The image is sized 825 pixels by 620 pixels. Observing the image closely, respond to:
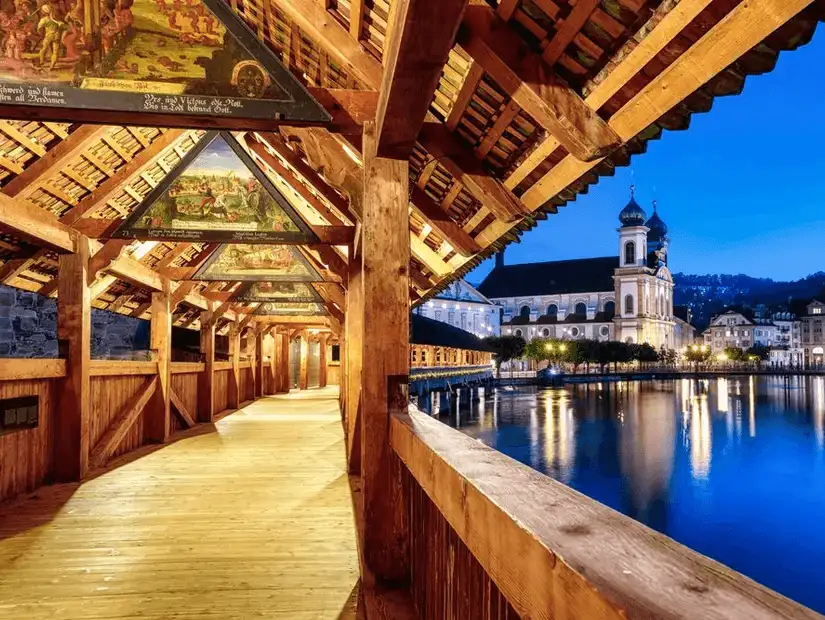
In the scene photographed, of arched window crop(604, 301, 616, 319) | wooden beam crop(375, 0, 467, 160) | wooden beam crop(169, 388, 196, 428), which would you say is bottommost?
wooden beam crop(169, 388, 196, 428)

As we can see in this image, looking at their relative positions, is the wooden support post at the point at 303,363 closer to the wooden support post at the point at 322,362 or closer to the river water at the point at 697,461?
the wooden support post at the point at 322,362

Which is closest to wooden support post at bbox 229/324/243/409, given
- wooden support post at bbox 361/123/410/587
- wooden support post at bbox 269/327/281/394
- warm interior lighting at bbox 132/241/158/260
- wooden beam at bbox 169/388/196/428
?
wooden beam at bbox 169/388/196/428

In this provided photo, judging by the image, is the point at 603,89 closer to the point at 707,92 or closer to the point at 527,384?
the point at 707,92

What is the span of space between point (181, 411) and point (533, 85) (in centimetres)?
1199

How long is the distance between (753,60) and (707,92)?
0.25 metres

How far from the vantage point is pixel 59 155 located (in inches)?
290

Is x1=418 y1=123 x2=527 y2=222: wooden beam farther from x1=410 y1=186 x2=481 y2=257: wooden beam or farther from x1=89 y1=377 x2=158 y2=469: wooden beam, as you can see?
x1=89 y1=377 x2=158 y2=469: wooden beam

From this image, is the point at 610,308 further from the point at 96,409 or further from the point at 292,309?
the point at 96,409

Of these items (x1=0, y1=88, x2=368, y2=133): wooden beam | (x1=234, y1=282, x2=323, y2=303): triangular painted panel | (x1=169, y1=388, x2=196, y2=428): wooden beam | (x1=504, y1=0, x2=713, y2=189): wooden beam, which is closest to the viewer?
(x1=504, y1=0, x2=713, y2=189): wooden beam

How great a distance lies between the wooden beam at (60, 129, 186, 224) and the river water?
16528 mm

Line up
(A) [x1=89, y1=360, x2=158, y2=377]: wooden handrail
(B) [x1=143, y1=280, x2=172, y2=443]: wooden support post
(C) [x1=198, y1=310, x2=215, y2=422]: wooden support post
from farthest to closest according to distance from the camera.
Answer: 1. (C) [x1=198, y1=310, x2=215, y2=422]: wooden support post
2. (B) [x1=143, y1=280, x2=172, y2=443]: wooden support post
3. (A) [x1=89, y1=360, x2=158, y2=377]: wooden handrail

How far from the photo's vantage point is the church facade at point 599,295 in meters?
81.9

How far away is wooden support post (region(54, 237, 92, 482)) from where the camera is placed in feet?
26.5

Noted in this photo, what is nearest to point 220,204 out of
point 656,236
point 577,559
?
point 577,559
